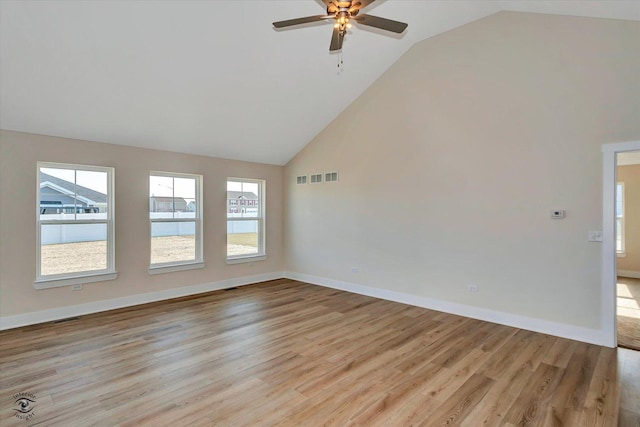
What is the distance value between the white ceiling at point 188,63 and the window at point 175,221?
578 mm

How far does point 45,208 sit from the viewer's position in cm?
427

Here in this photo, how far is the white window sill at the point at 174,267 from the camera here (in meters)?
5.17

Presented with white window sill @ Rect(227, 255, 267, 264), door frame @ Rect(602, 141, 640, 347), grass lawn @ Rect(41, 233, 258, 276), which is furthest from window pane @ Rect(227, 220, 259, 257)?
door frame @ Rect(602, 141, 640, 347)

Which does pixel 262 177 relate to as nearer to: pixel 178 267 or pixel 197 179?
pixel 197 179

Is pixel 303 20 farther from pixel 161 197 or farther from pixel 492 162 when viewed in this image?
pixel 161 197

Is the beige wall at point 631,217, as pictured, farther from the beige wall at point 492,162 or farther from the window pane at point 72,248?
the window pane at point 72,248

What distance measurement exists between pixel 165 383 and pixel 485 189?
4197 millimetres

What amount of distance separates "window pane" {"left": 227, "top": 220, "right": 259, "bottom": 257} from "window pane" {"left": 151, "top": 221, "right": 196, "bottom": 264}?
702mm

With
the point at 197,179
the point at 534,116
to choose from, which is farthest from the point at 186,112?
the point at 534,116

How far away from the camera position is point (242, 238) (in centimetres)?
648

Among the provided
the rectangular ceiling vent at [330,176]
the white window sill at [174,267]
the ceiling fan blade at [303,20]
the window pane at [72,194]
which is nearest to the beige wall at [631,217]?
the rectangular ceiling vent at [330,176]

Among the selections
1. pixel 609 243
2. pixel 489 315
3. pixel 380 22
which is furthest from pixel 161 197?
pixel 609 243

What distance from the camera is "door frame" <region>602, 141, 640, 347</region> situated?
349 cm

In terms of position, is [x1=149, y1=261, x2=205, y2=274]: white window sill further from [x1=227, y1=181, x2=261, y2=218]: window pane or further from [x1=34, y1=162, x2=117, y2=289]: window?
[x1=227, y1=181, x2=261, y2=218]: window pane
